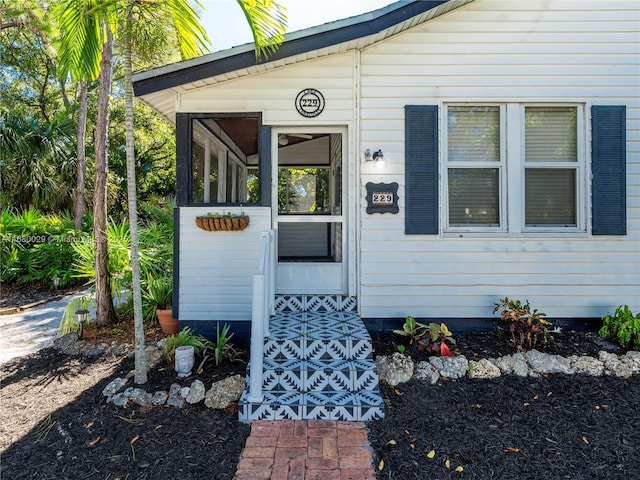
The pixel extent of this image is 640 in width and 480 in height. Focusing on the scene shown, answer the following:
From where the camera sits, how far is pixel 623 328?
391cm

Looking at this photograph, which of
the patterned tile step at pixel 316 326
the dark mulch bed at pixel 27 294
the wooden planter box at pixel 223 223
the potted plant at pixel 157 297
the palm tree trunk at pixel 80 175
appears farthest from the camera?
the palm tree trunk at pixel 80 175

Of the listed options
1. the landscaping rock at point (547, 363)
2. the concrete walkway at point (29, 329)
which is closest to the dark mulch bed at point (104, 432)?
the concrete walkway at point (29, 329)

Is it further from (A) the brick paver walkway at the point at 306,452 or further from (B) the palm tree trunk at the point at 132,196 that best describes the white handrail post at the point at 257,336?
(B) the palm tree trunk at the point at 132,196

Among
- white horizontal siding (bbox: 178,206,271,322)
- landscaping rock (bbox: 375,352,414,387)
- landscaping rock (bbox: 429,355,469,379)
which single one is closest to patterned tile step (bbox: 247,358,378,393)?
landscaping rock (bbox: 375,352,414,387)

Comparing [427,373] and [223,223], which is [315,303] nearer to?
[223,223]

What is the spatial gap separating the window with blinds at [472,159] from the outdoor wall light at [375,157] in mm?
756

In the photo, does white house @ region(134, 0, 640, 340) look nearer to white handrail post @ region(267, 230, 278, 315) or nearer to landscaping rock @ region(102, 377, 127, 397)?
white handrail post @ region(267, 230, 278, 315)

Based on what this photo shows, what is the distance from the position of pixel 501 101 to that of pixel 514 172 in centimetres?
79

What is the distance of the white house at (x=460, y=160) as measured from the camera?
13.9ft

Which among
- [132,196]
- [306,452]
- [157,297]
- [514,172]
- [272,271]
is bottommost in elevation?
[306,452]

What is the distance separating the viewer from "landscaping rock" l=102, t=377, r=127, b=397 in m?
3.26

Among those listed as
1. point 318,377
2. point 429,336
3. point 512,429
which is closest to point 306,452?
point 318,377

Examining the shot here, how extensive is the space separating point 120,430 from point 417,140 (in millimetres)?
3780

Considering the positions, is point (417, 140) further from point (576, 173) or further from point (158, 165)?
point (158, 165)
